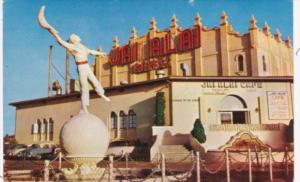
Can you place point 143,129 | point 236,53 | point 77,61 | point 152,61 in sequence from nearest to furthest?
1. point 77,61
2. point 143,129
3. point 236,53
4. point 152,61

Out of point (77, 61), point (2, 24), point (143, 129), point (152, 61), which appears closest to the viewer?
point (2, 24)

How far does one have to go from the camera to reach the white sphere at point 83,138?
7531mm

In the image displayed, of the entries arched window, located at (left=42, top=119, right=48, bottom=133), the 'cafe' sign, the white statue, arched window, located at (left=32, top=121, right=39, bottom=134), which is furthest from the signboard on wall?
arched window, located at (left=32, top=121, right=39, bottom=134)

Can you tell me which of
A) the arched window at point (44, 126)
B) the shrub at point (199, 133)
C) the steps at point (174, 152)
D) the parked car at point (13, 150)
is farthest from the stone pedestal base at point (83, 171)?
the arched window at point (44, 126)

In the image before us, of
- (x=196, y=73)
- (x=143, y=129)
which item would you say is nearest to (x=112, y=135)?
(x=143, y=129)

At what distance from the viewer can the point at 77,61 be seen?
8258 mm

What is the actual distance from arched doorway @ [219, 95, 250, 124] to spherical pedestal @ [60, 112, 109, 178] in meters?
14.4

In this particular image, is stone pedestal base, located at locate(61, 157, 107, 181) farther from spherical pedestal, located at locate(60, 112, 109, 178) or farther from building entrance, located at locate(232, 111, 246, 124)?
building entrance, located at locate(232, 111, 246, 124)

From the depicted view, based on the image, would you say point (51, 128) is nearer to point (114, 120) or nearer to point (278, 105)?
point (114, 120)

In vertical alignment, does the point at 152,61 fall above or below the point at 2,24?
above

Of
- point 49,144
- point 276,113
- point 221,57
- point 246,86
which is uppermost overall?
point 221,57

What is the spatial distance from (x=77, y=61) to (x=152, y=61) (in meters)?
20.2

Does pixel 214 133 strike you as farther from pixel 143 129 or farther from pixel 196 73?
pixel 196 73

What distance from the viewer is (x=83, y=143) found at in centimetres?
753
